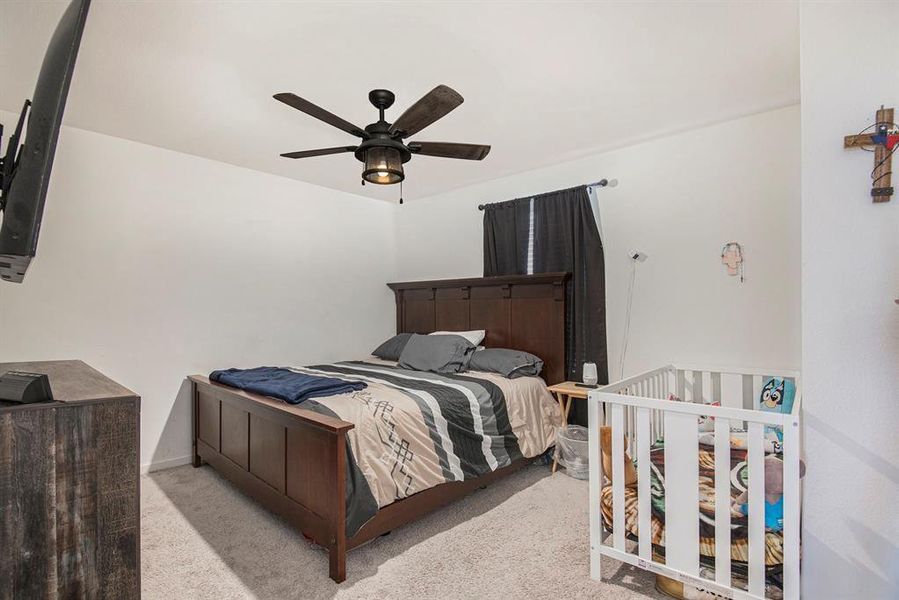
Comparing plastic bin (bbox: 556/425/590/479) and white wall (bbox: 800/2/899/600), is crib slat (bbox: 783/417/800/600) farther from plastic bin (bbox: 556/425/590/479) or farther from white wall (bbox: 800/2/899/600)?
plastic bin (bbox: 556/425/590/479)

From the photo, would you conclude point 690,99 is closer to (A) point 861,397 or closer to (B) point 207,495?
(A) point 861,397

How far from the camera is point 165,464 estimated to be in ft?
11.0

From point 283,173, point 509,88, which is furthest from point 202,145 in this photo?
point 509,88

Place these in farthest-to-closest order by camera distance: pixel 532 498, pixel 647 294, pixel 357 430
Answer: pixel 647 294
pixel 532 498
pixel 357 430

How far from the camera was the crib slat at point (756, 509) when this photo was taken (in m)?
1.58

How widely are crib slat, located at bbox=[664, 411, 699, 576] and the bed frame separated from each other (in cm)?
119

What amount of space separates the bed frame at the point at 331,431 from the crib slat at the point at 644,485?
42.1 inches

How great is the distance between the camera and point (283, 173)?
155 inches

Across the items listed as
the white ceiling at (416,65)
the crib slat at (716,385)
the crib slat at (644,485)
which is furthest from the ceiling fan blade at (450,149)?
the crib slat at (716,385)

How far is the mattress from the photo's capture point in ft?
5.33

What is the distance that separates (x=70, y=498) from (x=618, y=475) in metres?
1.81

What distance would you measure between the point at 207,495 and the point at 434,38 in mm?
2942

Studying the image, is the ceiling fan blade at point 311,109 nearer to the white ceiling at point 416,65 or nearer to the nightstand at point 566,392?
the white ceiling at point 416,65

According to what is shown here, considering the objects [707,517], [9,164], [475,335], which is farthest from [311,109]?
[475,335]
